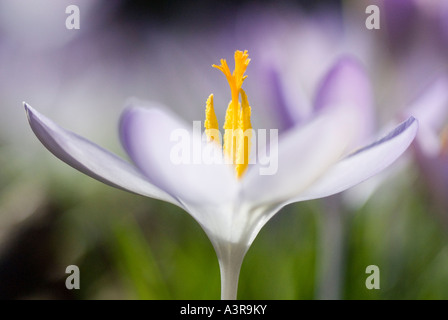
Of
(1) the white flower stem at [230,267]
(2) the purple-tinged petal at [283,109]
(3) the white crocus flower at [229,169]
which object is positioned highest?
(2) the purple-tinged petal at [283,109]

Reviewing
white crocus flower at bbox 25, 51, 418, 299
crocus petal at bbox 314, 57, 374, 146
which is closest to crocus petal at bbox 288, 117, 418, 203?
white crocus flower at bbox 25, 51, 418, 299

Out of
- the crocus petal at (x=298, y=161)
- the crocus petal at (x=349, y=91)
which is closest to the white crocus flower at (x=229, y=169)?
the crocus petal at (x=298, y=161)

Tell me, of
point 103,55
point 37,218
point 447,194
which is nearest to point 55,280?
point 37,218

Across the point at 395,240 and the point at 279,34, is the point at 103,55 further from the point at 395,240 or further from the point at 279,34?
the point at 395,240

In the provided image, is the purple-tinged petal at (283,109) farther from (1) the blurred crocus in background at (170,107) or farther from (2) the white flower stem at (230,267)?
(2) the white flower stem at (230,267)

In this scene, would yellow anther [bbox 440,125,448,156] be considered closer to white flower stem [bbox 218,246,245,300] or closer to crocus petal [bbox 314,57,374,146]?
crocus petal [bbox 314,57,374,146]

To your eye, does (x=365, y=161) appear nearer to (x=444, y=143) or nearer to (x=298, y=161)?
(x=298, y=161)

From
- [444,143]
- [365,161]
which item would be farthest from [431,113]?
[365,161]

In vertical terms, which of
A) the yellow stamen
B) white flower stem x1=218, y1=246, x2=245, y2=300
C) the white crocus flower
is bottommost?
white flower stem x1=218, y1=246, x2=245, y2=300
